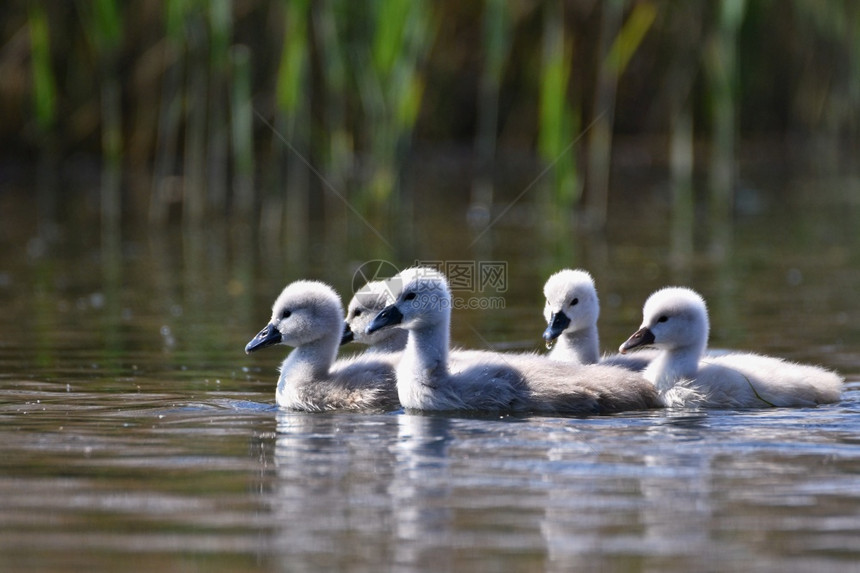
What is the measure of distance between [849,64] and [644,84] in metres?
3.88

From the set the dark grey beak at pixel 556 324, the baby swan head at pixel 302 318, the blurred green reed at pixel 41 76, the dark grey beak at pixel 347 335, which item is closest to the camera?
the baby swan head at pixel 302 318

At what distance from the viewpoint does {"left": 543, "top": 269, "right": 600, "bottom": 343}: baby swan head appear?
7789 millimetres

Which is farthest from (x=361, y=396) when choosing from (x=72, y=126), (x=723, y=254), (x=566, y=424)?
(x=72, y=126)

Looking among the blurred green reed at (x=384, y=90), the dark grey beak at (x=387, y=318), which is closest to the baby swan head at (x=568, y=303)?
the dark grey beak at (x=387, y=318)

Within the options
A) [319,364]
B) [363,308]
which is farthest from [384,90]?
[319,364]

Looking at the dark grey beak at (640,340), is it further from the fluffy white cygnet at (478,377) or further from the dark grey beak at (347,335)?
the dark grey beak at (347,335)

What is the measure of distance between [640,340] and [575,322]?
0.55 metres

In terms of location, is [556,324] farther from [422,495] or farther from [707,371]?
[422,495]

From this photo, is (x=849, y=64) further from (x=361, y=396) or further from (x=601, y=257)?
(x=361, y=396)

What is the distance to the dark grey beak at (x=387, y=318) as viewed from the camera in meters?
7.42

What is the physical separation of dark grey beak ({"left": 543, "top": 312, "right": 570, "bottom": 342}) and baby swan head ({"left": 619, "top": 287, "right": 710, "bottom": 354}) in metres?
0.41

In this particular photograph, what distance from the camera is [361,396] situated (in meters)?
7.30

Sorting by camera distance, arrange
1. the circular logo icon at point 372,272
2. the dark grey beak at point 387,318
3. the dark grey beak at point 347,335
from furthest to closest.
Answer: the circular logo icon at point 372,272 < the dark grey beak at point 347,335 < the dark grey beak at point 387,318

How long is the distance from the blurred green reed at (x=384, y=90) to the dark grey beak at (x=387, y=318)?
6.12 meters
